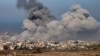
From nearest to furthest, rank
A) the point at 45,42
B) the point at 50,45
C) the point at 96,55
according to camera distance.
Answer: the point at 96,55, the point at 50,45, the point at 45,42

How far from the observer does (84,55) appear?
7344cm

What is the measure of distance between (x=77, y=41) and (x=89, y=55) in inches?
2973

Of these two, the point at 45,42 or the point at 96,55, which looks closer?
the point at 96,55

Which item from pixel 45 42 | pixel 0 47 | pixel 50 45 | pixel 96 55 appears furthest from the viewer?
pixel 45 42

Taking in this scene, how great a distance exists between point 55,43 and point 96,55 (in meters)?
69.2

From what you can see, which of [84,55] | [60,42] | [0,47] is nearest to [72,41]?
[60,42]

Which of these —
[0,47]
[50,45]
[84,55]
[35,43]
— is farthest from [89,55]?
[35,43]

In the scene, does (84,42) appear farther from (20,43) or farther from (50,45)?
(20,43)

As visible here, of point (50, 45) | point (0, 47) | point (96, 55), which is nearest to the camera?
point (96, 55)

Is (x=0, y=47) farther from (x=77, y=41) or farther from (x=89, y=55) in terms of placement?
(x=77, y=41)

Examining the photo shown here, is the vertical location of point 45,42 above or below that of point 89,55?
above

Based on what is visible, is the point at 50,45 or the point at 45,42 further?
the point at 45,42

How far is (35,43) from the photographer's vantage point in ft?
465

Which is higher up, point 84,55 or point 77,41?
point 77,41
